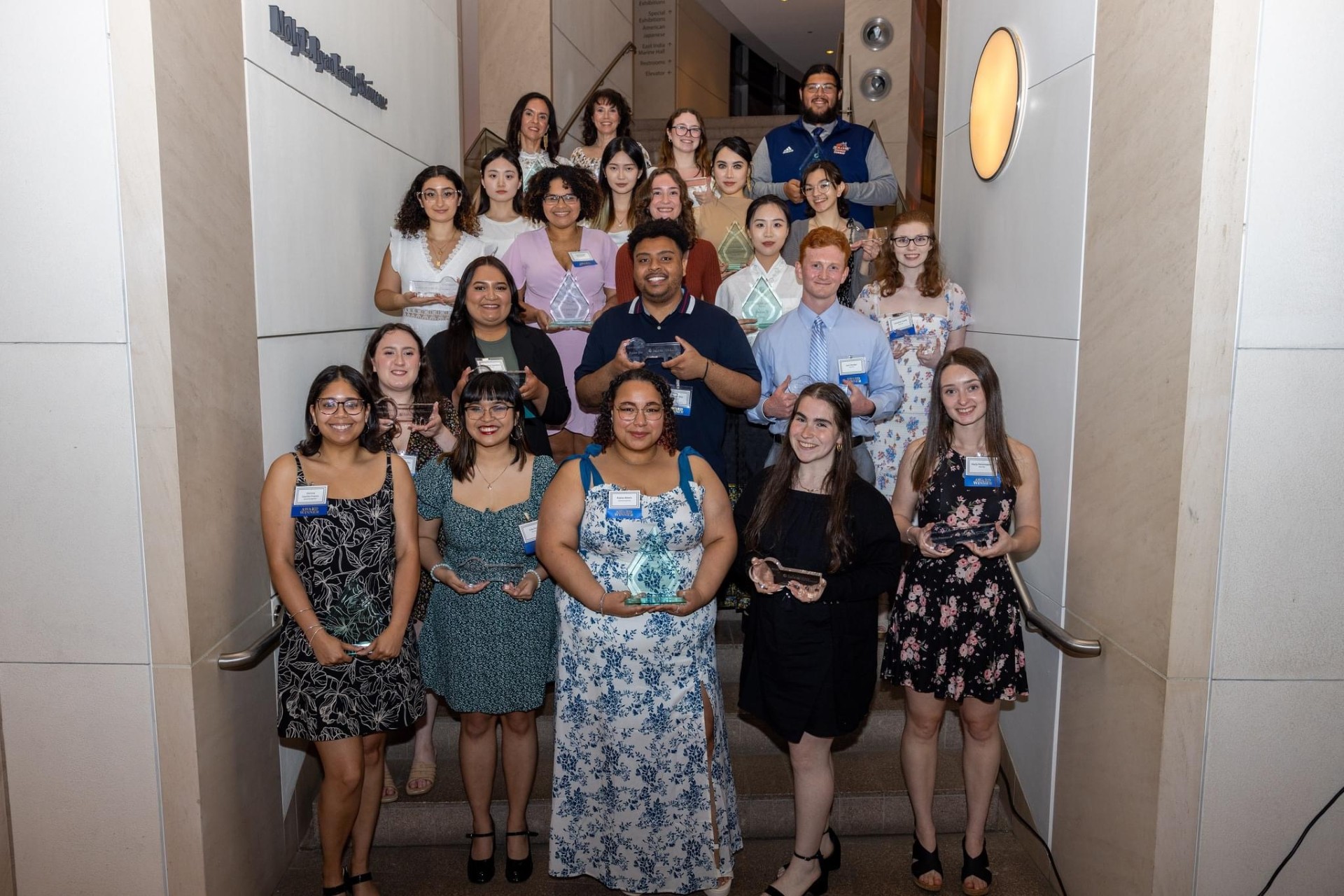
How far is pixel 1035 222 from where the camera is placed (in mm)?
3896

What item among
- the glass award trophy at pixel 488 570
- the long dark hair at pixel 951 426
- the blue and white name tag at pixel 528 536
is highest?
the long dark hair at pixel 951 426

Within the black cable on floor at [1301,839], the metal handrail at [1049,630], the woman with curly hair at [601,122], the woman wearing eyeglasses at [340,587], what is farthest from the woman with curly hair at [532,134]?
the black cable on floor at [1301,839]

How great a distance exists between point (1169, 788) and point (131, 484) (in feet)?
10.6

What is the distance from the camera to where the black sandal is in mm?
3611

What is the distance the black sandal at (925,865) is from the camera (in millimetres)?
3611

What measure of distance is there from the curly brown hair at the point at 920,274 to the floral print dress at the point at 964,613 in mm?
1249

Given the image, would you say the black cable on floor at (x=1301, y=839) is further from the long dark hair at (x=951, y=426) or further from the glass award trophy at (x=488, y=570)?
the glass award trophy at (x=488, y=570)

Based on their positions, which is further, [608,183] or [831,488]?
[608,183]

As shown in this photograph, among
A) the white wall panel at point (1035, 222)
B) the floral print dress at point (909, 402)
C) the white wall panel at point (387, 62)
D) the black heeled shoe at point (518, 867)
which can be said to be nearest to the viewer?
the white wall panel at point (1035, 222)

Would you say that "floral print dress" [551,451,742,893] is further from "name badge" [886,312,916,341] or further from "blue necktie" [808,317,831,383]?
"name badge" [886,312,916,341]

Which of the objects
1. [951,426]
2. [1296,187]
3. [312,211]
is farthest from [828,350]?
[312,211]

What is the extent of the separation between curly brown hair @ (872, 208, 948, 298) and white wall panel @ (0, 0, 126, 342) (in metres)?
3.11

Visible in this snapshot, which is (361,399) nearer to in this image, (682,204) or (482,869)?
(482,869)

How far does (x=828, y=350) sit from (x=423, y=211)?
84.0 inches
